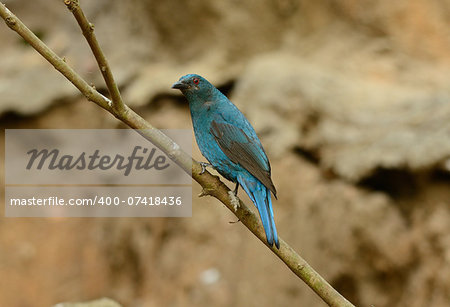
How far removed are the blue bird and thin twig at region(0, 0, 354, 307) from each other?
0.83 feet

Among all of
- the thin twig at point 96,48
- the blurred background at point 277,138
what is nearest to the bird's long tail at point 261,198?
the thin twig at point 96,48

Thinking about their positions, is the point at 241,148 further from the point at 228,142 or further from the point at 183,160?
the point at 183,160

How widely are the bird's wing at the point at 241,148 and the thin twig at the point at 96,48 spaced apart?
93 centimetres

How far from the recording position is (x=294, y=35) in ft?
24.5

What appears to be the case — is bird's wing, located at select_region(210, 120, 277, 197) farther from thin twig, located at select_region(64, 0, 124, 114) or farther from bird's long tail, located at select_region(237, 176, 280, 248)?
thin twig, located at select_region(64, 0, 124, 114)

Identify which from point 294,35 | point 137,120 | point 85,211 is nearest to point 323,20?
point 294,35

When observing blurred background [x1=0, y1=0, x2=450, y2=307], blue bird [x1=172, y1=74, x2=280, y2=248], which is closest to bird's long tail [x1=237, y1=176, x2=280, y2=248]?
blue bird [x1=172, y1=74, x2=280, y2=248]

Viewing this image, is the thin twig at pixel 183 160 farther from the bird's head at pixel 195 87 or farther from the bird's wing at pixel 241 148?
the bird's head at pixel 195 87

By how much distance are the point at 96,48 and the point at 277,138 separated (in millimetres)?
4567

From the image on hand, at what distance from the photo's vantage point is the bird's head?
11.1 ft

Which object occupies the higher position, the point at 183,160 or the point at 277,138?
the point at 277,138

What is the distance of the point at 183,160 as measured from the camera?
8.59 ft

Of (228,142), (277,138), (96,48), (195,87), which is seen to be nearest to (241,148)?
(228,142)

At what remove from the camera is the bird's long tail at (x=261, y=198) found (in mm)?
2836
